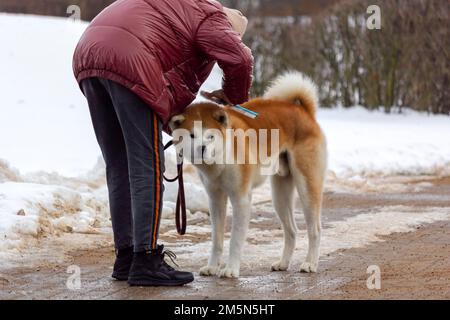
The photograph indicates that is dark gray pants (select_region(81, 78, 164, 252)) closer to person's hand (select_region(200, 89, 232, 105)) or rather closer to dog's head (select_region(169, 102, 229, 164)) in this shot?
dog's head (select_region(169, 102, 229, 164))

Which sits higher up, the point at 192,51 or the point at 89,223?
the point at 192,51

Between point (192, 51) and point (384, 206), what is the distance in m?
4.86

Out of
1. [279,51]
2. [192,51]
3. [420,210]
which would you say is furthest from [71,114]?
[192,51]

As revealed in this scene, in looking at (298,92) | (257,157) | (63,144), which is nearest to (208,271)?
(257,157)

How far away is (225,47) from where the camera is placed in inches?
208

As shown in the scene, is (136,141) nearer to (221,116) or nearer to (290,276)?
(221,116)

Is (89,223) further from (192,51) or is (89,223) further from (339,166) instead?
(339,166)

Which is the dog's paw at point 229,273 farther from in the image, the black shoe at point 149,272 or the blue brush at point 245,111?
the blue brush at point 245,111

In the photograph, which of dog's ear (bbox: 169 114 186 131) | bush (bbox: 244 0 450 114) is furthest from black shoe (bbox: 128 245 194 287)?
bush (bbox: 244 0 450 114)

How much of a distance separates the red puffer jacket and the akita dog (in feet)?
1.01

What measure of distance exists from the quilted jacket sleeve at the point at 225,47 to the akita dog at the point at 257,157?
37cm

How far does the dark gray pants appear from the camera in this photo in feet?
17.2
